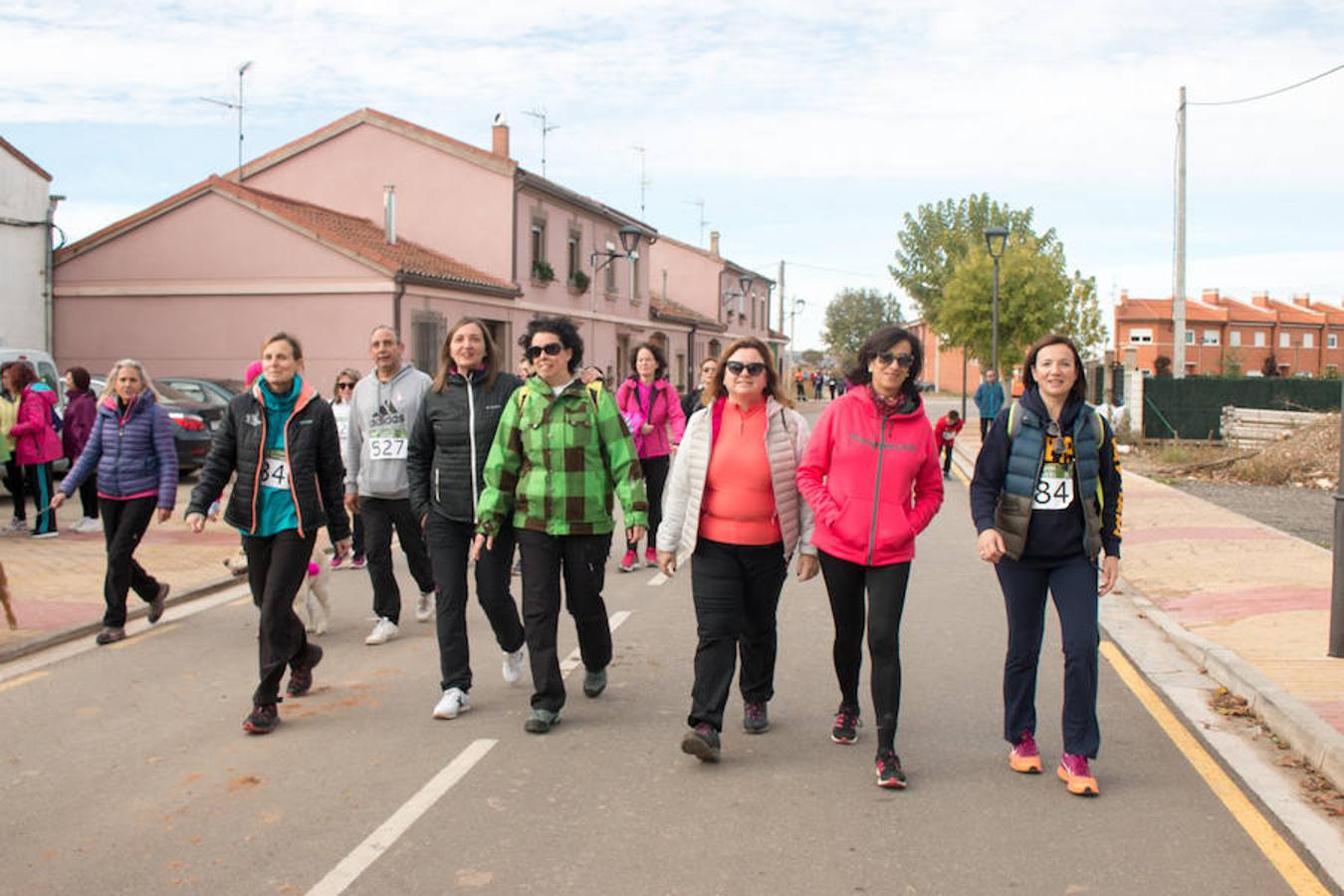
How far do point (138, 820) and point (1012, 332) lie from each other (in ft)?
117

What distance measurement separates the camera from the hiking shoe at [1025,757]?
5281 millimetres

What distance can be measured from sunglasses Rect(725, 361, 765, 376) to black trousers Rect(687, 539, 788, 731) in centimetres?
75

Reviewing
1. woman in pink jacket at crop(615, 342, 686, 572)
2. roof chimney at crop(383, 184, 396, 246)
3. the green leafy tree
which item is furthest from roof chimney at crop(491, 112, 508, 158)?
A: the green leafy tree

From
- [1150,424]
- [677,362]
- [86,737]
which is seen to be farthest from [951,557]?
[677,362]

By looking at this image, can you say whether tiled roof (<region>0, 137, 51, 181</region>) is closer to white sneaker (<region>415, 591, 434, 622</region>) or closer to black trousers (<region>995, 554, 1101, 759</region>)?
white sneaker (<region>415, 591, 434, 622</region>)

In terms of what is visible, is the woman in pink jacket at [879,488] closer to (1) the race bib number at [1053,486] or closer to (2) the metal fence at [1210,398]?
(1) the race bib number at [1053,486]

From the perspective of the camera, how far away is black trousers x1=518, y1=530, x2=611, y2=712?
5.88 metres

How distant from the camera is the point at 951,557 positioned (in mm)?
12023

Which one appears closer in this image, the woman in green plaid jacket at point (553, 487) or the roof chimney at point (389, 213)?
the woman in green plaid jacket at point (553, 487)

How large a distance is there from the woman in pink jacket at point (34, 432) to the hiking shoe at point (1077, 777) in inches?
446

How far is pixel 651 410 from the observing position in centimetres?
1051

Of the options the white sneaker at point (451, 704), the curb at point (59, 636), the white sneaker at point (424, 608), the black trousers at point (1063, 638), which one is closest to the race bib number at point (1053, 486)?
the black trousers at point (1063, 638)

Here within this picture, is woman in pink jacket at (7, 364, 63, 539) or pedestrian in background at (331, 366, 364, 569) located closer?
pedestrian in background at (331, 366, 364, 569)

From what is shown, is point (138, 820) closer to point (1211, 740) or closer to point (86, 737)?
point (86, 737)
